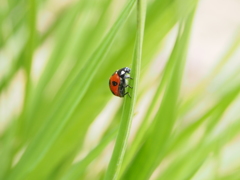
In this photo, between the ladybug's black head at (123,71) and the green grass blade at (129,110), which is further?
the ladybug's black head at (123,71)

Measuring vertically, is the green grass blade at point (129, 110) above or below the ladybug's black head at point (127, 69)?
below

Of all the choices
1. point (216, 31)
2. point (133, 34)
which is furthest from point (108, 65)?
point (216, 31)

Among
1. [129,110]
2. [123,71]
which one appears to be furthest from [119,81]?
[129,110]

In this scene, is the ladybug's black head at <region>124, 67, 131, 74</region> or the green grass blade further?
the ladybug's black head at <region>124, 67, 131, 74</region>

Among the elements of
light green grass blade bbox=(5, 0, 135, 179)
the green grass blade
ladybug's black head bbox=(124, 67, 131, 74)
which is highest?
ladybug's black head bbox=(124, 67, 131, 74)

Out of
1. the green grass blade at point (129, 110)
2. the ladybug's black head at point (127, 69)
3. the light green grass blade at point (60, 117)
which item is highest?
the ladybug's black head at point (127, 69)
